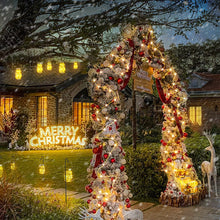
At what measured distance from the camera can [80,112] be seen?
2272cm

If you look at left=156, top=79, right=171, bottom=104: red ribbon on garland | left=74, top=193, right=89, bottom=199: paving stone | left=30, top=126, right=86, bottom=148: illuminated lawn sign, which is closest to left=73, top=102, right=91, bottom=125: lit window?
left=30, top=126, right=86, bottom=148: illuminated lawn sign

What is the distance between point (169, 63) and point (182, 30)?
1.20m

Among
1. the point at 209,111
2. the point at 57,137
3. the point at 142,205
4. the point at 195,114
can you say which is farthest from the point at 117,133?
the point at 195,114

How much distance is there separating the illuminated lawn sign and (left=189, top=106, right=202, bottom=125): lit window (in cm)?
1128

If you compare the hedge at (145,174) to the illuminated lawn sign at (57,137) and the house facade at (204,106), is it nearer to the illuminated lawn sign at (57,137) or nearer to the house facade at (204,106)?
the illuminated lawn sign at (57,137)

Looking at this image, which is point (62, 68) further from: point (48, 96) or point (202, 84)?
point (202, 84)

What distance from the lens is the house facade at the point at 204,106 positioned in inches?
1041

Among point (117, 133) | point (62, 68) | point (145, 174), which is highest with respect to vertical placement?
point (62, 68)

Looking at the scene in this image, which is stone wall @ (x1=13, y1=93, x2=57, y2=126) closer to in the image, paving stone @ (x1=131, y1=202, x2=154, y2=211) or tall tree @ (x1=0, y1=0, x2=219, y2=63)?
paving stone @ (x1=131, y1=202, x2=154, y2=211)

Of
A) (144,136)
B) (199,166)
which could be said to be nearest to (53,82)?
(144,136)

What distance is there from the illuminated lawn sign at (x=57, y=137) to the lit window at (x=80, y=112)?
2195 mm

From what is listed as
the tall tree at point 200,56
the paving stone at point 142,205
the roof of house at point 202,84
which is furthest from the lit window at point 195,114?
the paving stone at point 142,205

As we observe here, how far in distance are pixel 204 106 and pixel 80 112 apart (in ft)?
34.8

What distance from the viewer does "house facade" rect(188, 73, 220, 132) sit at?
86.8ft
